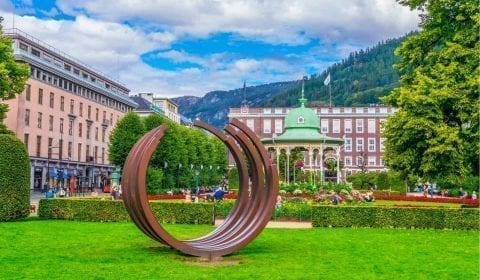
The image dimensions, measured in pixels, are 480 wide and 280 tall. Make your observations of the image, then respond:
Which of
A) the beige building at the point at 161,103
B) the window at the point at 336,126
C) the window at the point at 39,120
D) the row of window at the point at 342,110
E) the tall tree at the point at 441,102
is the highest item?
the beige building at the point at 161,103

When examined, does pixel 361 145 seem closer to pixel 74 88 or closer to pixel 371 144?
pixel 371 144

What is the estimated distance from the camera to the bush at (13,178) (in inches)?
1002

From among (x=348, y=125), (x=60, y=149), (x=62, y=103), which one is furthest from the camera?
(x=348, y=125)

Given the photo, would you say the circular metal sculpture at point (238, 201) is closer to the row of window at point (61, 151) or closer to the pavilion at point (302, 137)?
the pavilion at point (302, 137)

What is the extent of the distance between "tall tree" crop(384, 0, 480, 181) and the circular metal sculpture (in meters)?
11.6

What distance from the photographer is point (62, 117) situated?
6850 centimetres

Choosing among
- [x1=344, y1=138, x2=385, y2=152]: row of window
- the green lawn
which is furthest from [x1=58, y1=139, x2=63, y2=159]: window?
[x1=344, y1=138, x2=385, y2=152]: row of window

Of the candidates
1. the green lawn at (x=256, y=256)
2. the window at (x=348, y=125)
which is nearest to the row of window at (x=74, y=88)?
the window at (x=348, y=125)

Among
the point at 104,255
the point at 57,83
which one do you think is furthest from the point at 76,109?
the point at 104,255

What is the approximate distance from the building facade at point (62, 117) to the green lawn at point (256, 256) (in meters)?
39.3

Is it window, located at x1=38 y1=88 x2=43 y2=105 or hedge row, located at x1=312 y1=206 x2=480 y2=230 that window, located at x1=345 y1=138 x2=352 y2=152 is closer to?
window, located at x1=38 y1=88 x2=43 y2=105

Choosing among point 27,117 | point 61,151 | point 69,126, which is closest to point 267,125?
point 69,126

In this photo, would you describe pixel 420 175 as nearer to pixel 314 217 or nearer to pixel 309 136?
pixel 314 217

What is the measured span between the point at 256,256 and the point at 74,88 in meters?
58.6
